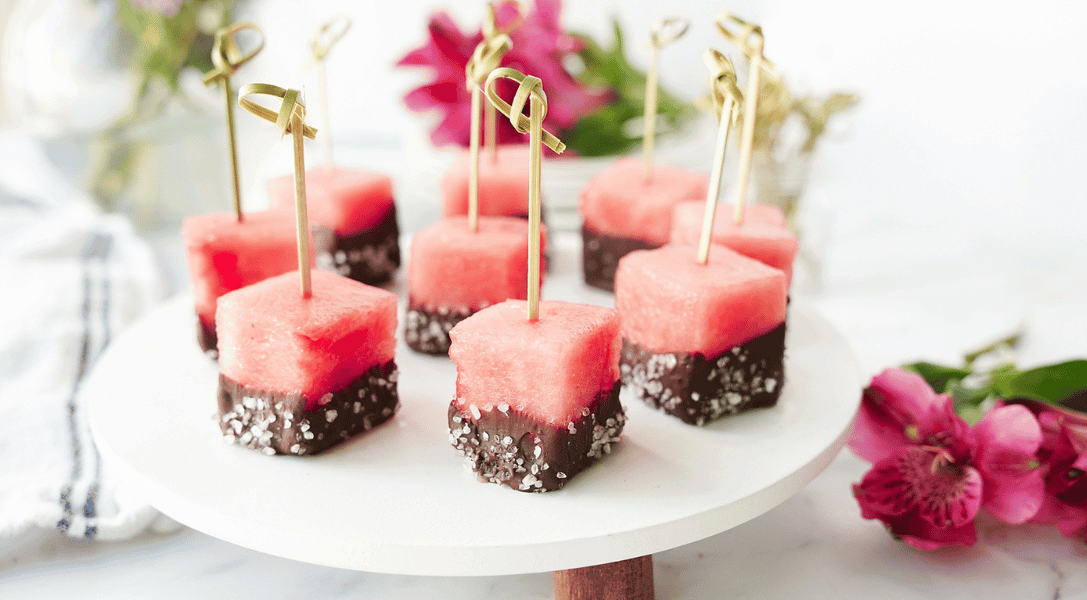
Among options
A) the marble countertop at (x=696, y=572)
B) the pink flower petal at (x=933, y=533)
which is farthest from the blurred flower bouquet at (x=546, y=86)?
the pink flower petal at (x=933, y=533)

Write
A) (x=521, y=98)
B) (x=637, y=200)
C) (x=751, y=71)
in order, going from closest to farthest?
(x=521, y=98) < (x=751, y=71) < (x=637, y=200)

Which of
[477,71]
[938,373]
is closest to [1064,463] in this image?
[938,373]

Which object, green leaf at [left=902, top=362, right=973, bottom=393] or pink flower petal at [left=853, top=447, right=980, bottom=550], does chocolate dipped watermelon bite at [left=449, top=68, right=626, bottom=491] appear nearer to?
pink flower petal at [left=853, top=447, right=980, bottom=550]

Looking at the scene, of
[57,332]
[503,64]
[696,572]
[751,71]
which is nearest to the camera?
[696,572]

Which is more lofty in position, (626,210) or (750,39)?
(750,39)

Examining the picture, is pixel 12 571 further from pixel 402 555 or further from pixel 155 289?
pixel 155 289

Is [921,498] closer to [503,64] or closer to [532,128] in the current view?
[532,128]

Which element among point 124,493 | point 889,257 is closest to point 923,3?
point 889,257
